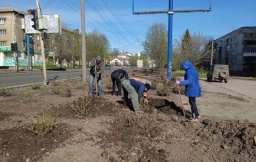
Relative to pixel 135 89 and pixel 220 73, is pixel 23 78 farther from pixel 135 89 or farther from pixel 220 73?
pixel 220 73

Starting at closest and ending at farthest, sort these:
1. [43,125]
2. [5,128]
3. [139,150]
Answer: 1. [139,150]
2. [43,125]
3. [5,128]

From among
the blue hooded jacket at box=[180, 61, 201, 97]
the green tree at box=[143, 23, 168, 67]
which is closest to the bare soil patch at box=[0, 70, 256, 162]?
the blue hooded jacket at box=[180, 61, 201, 97]

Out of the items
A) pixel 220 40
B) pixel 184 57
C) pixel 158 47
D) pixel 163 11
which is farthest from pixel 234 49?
pixel 163 11

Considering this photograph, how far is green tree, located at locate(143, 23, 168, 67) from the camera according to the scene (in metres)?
37.2

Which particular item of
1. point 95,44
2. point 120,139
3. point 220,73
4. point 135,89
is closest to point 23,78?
point 135,89

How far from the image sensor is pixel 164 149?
14.9 ft

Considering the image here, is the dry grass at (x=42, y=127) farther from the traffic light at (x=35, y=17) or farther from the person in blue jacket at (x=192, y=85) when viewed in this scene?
the traffic light at (x=35, y=17)

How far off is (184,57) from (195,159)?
42854 mm

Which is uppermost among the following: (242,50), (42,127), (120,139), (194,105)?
(242,50)

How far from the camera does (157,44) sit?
122 ft

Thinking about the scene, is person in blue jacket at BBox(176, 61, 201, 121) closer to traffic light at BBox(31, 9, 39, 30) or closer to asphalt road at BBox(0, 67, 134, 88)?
traffic light at BBox(31, 9, 39, 30)

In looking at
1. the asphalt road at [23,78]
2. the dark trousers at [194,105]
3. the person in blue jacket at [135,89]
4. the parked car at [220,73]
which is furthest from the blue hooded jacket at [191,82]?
the parked car at [220,73]

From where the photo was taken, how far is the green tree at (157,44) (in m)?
37.2

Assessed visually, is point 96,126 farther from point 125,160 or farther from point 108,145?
point 125,160
